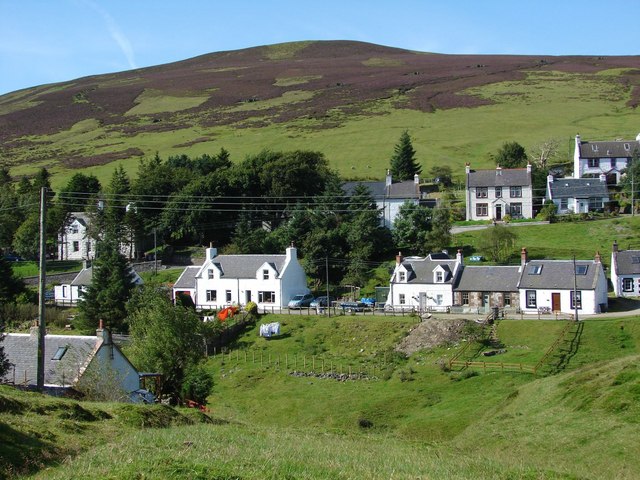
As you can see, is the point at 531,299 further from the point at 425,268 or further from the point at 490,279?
the point at 425,268

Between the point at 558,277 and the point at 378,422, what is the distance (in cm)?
2654

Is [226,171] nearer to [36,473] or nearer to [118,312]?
[118,312]

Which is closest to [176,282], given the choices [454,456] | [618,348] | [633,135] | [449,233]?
[449,233]

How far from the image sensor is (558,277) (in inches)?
2375

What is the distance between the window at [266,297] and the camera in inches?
2739

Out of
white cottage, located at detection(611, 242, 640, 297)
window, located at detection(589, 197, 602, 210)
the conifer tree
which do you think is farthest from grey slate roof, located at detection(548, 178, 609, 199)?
white cottage, located at detection(611, 242, 640, 297)

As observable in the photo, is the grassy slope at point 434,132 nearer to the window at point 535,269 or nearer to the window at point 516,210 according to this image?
the window at point 516,210

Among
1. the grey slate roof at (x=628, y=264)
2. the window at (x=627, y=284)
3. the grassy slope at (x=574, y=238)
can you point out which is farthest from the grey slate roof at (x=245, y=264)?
the window at (x=627, y=284)

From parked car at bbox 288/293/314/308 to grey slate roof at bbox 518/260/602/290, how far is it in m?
18.1

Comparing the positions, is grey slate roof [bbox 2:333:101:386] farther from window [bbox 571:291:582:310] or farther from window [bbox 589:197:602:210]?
window [bbox 589:197:602:210]

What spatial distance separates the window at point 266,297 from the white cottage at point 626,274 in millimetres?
28338

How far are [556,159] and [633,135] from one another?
15.0 m

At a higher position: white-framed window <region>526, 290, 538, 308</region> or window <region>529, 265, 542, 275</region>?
window <region>529, 265, 542, 275</region>

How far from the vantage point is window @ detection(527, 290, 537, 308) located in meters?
60.5
